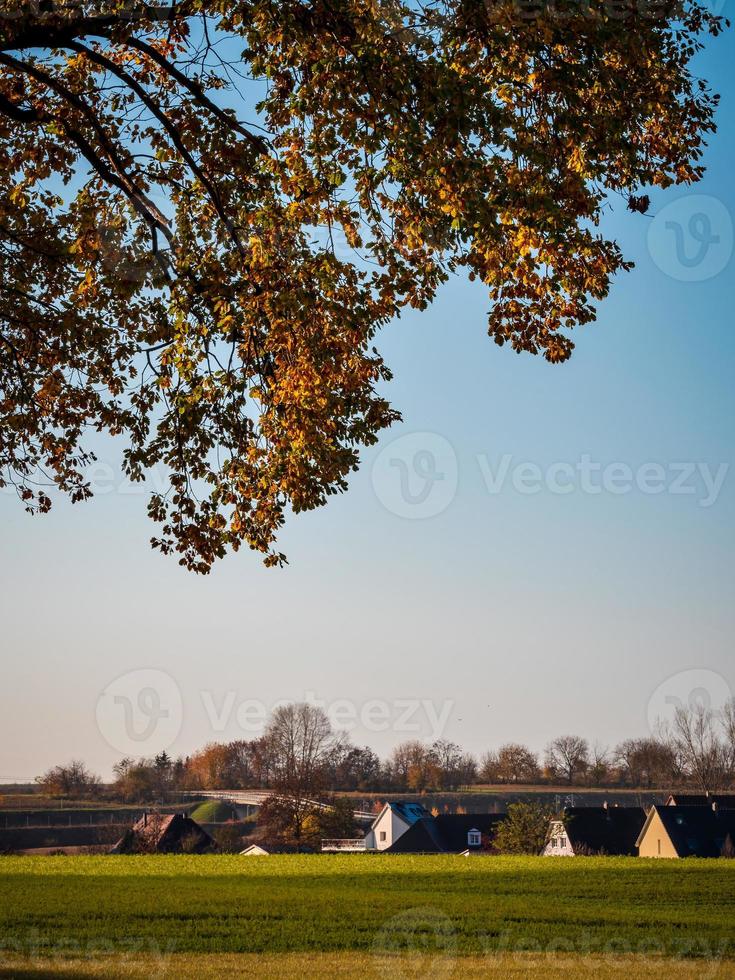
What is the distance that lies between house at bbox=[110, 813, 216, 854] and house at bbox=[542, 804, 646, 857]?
697 inches

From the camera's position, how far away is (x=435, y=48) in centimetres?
872

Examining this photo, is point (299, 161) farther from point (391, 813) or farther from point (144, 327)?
point (391, 813)

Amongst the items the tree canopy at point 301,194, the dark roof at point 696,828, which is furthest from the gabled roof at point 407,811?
the tree canopy at point 301,194

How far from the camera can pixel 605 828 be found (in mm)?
56062

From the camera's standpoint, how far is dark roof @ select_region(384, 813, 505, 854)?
191ft

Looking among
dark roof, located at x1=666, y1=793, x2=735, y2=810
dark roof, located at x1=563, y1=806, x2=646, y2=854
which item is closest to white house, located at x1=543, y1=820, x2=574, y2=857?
dark roof, located at x1=563, y1=806, x2=646, y2=854

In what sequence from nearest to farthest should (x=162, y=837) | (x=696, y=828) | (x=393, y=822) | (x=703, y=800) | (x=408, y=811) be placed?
(x=162, y=837) → (x=696, y=828) → (x=393, y=822) → (x=408, y=811) → (x=703, y=800)

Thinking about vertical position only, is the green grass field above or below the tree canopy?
below

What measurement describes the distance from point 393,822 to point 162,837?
71.4 ft

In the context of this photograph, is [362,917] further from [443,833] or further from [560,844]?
[443,833]

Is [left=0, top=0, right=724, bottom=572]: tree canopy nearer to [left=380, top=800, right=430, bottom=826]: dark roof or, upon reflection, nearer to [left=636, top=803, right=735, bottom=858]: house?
[left=636, top=803, right=735, bottom=858]: house

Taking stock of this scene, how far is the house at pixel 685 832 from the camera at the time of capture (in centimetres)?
5138

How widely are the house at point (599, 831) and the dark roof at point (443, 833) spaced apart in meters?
4.16

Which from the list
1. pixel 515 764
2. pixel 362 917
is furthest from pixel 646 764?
pixel 362 917
